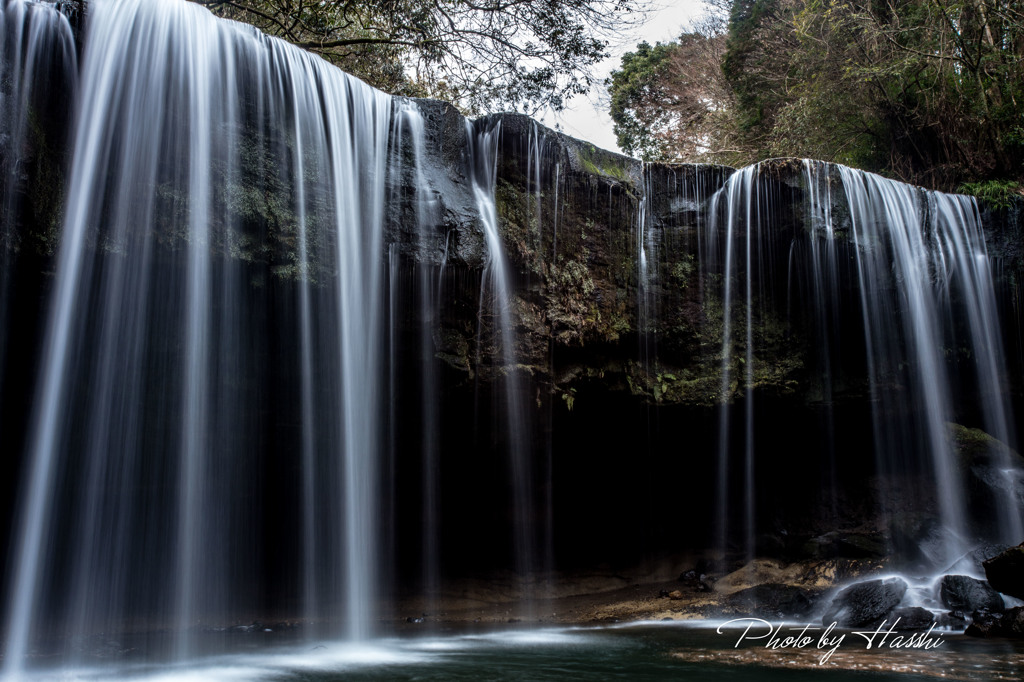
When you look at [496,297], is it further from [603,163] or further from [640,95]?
[640,95]

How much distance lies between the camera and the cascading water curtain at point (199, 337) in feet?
19.5

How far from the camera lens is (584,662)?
5.82 metres

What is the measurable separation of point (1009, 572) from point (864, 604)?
143cm

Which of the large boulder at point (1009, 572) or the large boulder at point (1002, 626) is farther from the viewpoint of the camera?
the large boulder at point (1009, 572)

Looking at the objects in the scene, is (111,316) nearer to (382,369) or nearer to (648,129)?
(382,369)

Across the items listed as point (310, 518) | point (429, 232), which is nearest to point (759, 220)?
point (429, 232)

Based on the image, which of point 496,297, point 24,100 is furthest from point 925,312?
point 24,100

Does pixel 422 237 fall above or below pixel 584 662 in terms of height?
above

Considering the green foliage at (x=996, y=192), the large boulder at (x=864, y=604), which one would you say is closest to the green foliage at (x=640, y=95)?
the green foliage at (x=996, y=192)

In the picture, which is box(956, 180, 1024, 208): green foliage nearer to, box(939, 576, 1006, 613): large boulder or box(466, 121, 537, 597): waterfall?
box(939, 576, 1006, 613): large boulder

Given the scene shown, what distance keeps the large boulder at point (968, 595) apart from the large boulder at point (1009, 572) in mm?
159

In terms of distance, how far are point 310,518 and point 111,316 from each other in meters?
2.86

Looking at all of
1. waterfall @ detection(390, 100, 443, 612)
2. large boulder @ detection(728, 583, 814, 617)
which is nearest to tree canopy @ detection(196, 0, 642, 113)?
waterfall @ detection(390, 100, 443, 612)

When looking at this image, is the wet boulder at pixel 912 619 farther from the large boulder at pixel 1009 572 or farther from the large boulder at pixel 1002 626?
the large boulder at pixel 1009 572
